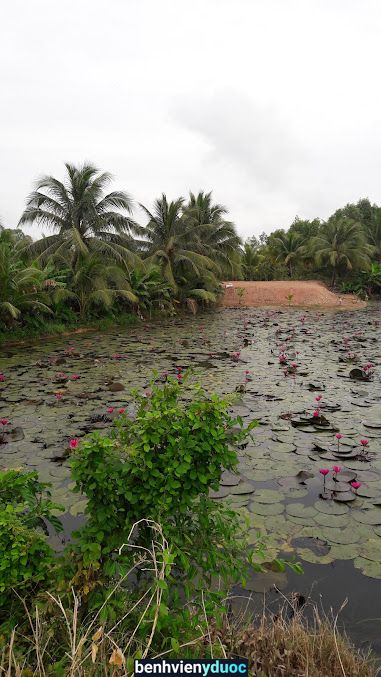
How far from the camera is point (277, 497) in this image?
3.34 meters

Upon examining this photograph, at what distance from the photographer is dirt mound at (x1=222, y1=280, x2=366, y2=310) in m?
23.2

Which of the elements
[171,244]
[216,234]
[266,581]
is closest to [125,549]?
[266,581]

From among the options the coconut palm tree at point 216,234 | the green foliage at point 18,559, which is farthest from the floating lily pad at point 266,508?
the coconut palm tree at point 216,234

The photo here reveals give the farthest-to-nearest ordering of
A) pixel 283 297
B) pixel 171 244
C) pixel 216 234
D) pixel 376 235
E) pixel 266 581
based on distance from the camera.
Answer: pixel 376 235, pixel 283 297, pixel 216 234, pixel 171 244, pixel 266 581

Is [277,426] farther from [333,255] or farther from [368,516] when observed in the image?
[333,255]

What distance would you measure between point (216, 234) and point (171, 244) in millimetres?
4118

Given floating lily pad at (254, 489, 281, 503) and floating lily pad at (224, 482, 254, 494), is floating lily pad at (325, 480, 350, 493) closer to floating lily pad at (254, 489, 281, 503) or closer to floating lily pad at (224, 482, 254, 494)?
floating lily pad at (254, 489, 281, 503)

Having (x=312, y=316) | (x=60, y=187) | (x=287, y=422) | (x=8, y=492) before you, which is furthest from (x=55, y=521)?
(x=312, y=316)

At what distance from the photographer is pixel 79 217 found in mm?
13422

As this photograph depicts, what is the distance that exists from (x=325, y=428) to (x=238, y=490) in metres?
1.75

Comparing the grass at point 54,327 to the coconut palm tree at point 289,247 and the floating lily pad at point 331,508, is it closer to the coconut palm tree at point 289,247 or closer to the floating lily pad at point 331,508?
the floating lily pad at point 331,508

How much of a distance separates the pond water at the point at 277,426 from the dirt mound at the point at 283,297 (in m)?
11.8

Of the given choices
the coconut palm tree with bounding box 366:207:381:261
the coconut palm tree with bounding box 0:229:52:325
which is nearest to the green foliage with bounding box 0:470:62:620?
the coconut palm tree with bounding box 0:229:52:325

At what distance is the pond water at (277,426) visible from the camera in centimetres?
262
